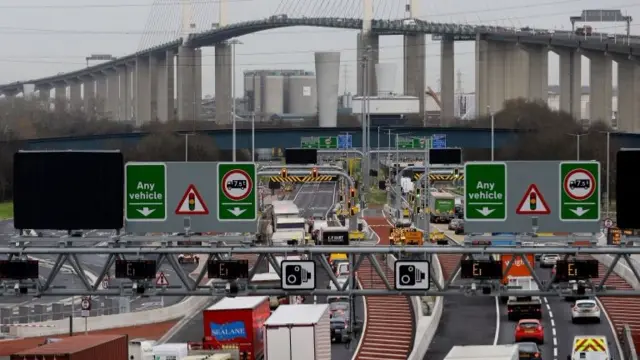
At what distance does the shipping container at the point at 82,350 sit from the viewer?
70.3ft

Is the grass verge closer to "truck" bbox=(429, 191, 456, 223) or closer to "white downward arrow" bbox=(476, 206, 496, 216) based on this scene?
"truck" bbox=(429, 191, 456, 223)

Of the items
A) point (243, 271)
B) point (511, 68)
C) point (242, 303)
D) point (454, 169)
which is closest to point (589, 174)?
point (243, 271)

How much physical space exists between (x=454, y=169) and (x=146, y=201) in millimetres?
23531

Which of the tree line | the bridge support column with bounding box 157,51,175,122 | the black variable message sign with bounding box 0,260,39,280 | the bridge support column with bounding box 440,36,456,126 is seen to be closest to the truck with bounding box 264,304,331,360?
the black variable message sign with bounding box 0,260,39,280

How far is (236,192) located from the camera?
21.9 metres

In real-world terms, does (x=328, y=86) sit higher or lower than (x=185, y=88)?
higher

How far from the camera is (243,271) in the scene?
20625 mm

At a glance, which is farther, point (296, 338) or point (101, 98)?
point (101, 98)

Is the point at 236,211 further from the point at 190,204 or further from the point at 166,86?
the point at 166,86

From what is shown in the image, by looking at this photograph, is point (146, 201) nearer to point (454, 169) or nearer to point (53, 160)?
A: point (53, 160)

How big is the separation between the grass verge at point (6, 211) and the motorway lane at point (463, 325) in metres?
37.5

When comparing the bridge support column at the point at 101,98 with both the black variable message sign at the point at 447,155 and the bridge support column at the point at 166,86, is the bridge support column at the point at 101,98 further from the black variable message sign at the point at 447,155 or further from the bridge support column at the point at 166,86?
the black variable message sign at the point at 447,155

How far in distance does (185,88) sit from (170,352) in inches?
4253

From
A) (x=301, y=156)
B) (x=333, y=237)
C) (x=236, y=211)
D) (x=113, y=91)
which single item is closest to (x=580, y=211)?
(x=236, y=211)
